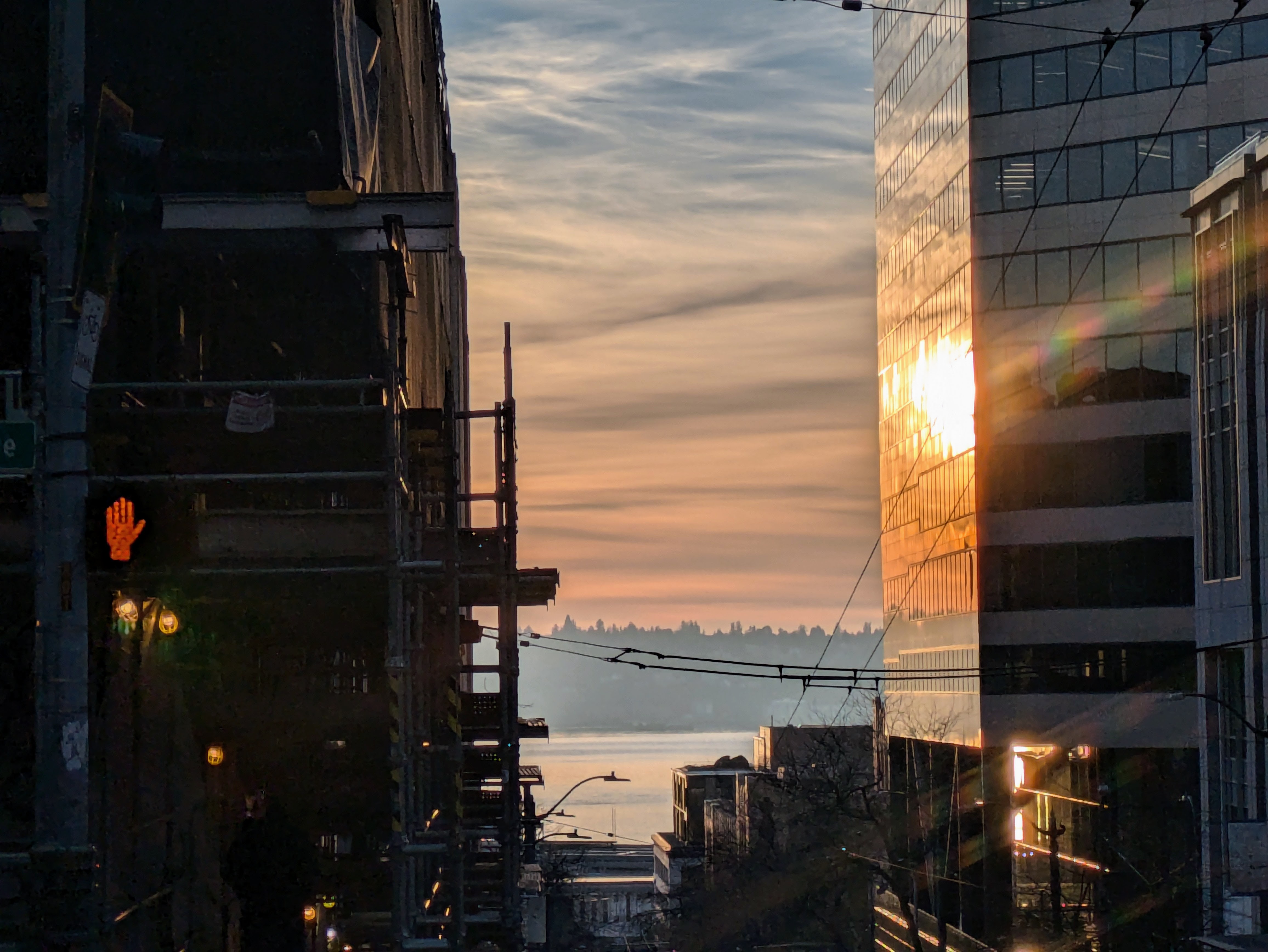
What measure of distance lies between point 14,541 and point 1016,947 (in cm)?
4664

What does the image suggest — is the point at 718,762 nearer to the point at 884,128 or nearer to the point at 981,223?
the point at 884,128

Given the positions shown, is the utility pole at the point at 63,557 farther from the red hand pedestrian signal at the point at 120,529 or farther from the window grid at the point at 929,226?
the window grid at the point at 929,226

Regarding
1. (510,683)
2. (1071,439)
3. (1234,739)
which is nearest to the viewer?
(510,683)

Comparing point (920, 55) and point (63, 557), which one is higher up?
point (920, 55)

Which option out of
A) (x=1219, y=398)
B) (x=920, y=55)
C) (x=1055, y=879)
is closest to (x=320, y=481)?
(x=1219, y=398)

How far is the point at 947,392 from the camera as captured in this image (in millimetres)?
59688

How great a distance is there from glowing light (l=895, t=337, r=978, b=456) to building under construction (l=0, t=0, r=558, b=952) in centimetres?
3426

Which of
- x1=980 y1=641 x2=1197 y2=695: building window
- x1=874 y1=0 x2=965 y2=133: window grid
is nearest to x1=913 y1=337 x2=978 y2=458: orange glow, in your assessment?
x1=980 y1=641 x2=1197 y2=695: building window

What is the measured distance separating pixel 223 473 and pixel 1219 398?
2760cm

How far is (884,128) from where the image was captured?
2798 inches

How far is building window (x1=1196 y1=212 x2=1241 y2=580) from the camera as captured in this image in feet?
121

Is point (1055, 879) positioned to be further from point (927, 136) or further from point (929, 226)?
point (927, 136)

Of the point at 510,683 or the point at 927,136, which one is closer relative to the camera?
the point at 510,683

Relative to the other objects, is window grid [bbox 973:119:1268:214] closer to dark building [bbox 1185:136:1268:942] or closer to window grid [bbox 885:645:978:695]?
dark building [bbox 1185:136:1268:942]
